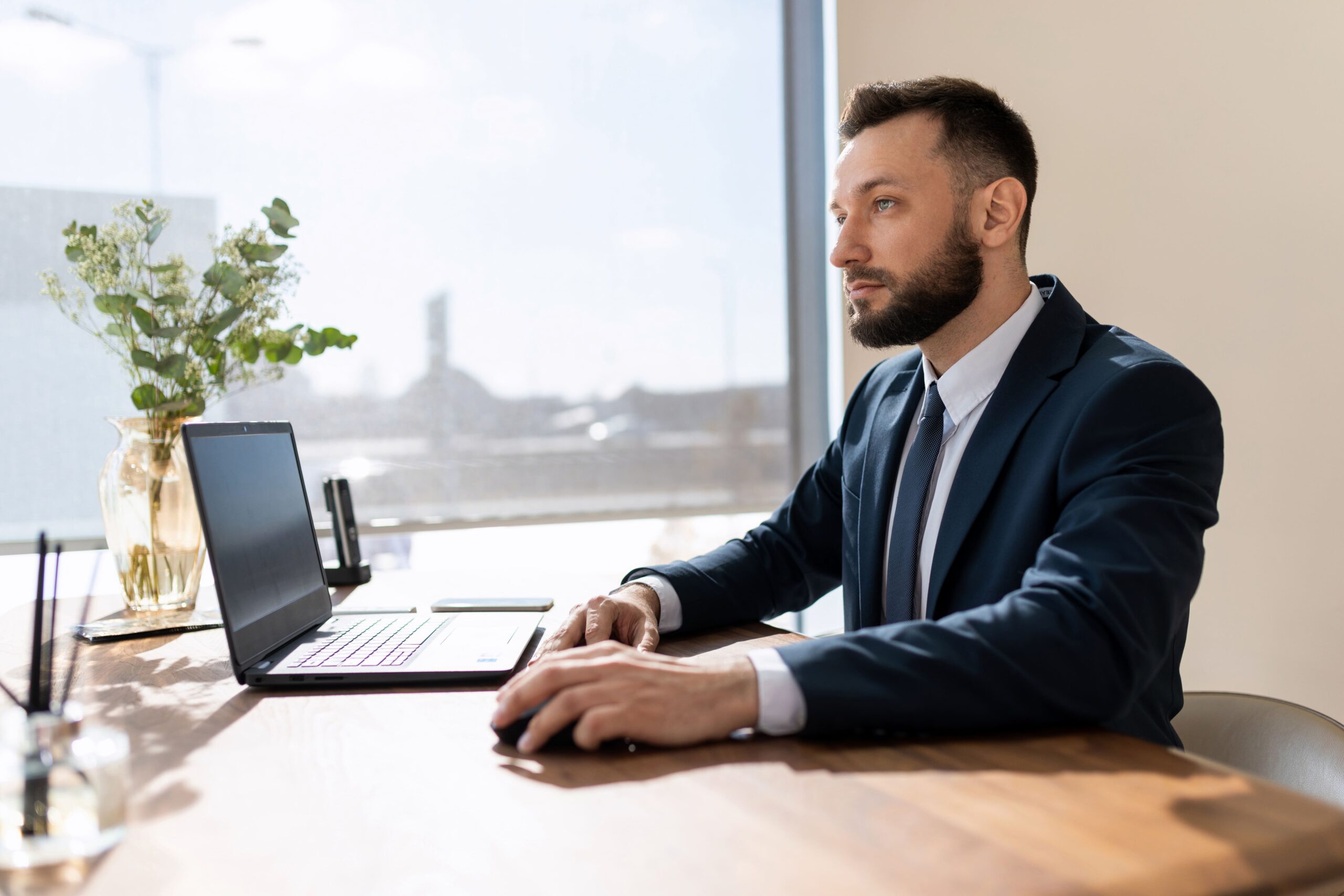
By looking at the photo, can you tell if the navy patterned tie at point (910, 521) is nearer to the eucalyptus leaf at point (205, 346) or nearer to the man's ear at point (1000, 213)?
the man's ear at point (1000, 213)

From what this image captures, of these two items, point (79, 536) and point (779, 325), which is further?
point (779, 325)

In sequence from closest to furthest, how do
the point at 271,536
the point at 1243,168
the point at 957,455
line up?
the point at 271,536
the point at 957,455
the point at 1243,168

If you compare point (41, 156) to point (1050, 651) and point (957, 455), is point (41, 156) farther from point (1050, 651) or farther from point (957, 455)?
point (1050, 651)

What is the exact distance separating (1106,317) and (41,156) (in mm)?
2673

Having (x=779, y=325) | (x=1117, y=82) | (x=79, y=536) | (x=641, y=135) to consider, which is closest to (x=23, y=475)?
(x=79, y=536)

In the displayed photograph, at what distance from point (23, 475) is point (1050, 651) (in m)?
2.30

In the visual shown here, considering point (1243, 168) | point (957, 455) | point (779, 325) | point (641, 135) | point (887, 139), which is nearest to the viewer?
point (957, 455)

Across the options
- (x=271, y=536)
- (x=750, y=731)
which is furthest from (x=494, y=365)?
(x=750, y=731)

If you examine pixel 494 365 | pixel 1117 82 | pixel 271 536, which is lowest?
pixel 271 536

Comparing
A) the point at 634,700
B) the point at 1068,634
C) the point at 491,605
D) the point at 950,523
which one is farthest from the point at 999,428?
the point at 491,605

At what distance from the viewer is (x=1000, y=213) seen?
1.55 metres

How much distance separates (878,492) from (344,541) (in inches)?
41.5

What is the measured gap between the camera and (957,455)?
137cm

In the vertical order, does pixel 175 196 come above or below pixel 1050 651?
above
